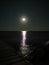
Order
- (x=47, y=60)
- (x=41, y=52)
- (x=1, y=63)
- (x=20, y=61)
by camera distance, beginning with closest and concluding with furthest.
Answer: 1. (x=1, y=63)
2. (x=20, y=61)
3. (x=47, y=60)
4. (x=41, y=52)

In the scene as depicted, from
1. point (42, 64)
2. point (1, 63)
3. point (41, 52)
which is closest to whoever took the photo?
point (1, 63)

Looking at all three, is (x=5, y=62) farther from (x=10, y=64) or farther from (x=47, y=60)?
(x=47, y=60)

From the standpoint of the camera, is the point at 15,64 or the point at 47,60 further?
the point at 47,60

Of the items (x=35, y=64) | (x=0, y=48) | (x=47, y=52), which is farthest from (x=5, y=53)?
(x=47, y=52)

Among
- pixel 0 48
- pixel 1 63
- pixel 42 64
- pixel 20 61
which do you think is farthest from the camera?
pixel 42 64

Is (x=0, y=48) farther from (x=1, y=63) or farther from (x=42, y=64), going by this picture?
(x=42, y=64)

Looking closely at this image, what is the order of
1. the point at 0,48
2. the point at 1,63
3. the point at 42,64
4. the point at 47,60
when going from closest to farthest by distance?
1. the point at 1,63
2. the point at 0,48
3. the point at 42,64
4. the point at 47,60

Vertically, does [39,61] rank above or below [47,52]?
below

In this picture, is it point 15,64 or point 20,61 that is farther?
point 20,61

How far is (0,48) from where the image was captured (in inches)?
152

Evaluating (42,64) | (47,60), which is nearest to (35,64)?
(42,64)

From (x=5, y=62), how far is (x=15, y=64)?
23 cm

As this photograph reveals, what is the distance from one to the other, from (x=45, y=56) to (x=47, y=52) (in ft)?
1.41

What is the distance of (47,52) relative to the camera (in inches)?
213
